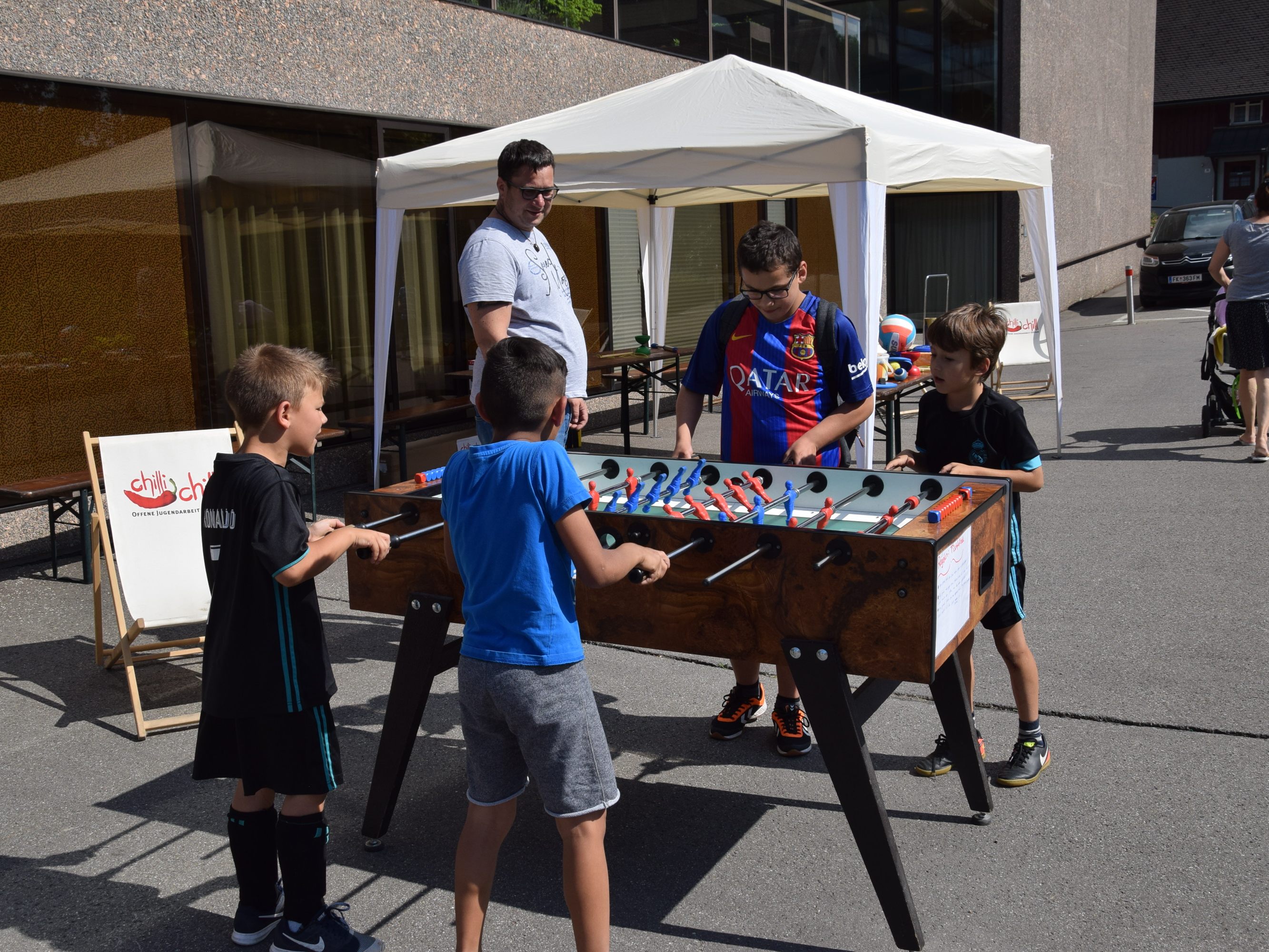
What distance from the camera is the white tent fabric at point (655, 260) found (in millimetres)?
10141

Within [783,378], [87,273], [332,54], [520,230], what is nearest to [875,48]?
[332,54]

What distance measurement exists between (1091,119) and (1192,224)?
13.3 ft

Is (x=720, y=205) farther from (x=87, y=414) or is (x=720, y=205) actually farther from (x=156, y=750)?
(x=156, y=750)

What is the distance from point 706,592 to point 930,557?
0.62m

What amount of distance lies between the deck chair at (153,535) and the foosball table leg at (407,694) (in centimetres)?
157

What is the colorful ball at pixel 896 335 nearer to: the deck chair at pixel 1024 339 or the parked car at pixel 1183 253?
the deck chair at pixel 1024 339

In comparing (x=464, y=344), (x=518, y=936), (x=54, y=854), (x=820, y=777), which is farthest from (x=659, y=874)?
(x=464, y=344)

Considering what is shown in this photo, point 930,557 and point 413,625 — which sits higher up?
point 930,557

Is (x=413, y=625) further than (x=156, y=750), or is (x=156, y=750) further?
(x=156, y=750)

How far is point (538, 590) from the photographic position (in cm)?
250

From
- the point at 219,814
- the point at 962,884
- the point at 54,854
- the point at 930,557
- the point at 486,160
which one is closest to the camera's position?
the point at 930,557

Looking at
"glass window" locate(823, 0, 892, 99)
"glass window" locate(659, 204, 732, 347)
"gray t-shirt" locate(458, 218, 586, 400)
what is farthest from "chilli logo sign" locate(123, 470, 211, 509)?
"glass window" locate(823, 0, 892, 99)

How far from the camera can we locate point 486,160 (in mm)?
6648

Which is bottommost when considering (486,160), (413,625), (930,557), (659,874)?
(659,874)
